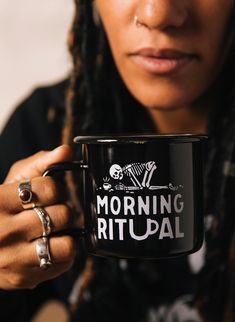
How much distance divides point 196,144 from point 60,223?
Result: 0.23 meters

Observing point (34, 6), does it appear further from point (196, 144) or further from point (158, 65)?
point (196, 144)

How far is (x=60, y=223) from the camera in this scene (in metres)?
0.78

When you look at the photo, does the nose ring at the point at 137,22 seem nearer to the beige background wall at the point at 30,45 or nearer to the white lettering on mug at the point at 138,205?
the white lettering on mug at the point at 138,205

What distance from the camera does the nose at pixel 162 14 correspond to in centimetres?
87

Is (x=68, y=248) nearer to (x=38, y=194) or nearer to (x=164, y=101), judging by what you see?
(x=38, y=194)

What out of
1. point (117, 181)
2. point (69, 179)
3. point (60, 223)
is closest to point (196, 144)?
point (117, 181)

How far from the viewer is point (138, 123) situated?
1.29m

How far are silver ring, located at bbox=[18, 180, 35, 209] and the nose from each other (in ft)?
1.09

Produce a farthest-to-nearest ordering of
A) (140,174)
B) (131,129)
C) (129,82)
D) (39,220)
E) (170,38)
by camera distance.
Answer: (131,129) < (129,82) < (170,38) < (39,220) < (140,174)

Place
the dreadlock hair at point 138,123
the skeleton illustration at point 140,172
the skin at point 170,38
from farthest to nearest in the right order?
the dreadlock hair at point 138,123 → the skin at point 170,38 → the skeleton illustration at point 140,172

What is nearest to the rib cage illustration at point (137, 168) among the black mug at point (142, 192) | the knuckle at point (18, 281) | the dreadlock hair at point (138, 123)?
the black mug at point (142, 192)

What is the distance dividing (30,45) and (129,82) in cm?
71

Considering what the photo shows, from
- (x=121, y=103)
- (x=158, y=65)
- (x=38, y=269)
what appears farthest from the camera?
(x=121, y=103)

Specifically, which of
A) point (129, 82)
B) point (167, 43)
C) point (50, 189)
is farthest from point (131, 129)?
point (50, 189)
